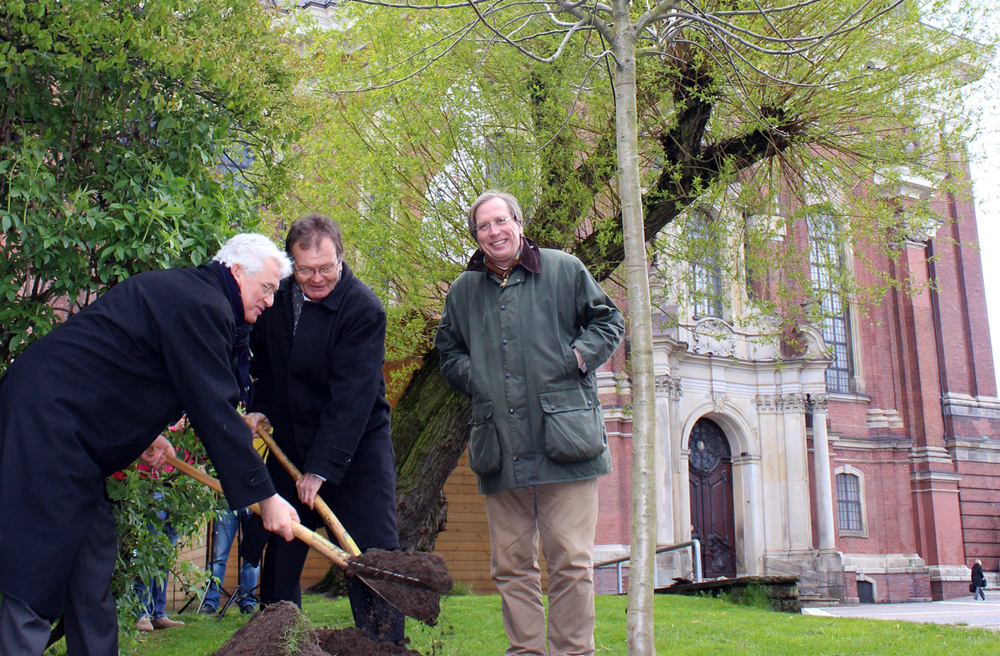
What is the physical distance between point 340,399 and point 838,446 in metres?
24.3

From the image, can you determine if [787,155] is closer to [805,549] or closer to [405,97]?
[405,97]

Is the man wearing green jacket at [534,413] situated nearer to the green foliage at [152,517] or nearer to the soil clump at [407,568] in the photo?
the soil clump at [407,568]

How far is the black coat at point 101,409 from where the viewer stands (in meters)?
2.81

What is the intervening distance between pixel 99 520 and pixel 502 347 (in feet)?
5.92

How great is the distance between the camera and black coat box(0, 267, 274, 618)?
9.23 feet

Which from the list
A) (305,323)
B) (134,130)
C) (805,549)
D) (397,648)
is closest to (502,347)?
(305,323)

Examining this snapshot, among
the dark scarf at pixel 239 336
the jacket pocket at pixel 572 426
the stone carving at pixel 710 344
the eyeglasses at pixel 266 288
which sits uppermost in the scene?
the stone carving at pixel 710 344

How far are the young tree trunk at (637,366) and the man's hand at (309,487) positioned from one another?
1380 millimetres

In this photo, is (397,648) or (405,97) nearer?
(397,648)

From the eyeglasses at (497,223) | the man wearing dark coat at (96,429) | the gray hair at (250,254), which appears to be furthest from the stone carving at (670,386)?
the man wearing dark coat at (96,429)

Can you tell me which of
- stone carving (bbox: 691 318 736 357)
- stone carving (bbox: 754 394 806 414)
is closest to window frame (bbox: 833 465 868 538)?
stone carving (bbox: 754 394 806 414)

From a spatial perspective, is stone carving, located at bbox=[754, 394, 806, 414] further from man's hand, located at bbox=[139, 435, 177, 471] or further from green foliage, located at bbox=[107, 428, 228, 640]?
man's hand, located at bbox=[139, 435, 177, 471]

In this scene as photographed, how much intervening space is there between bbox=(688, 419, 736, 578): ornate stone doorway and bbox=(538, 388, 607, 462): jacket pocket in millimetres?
19080

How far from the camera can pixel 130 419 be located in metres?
3.05
